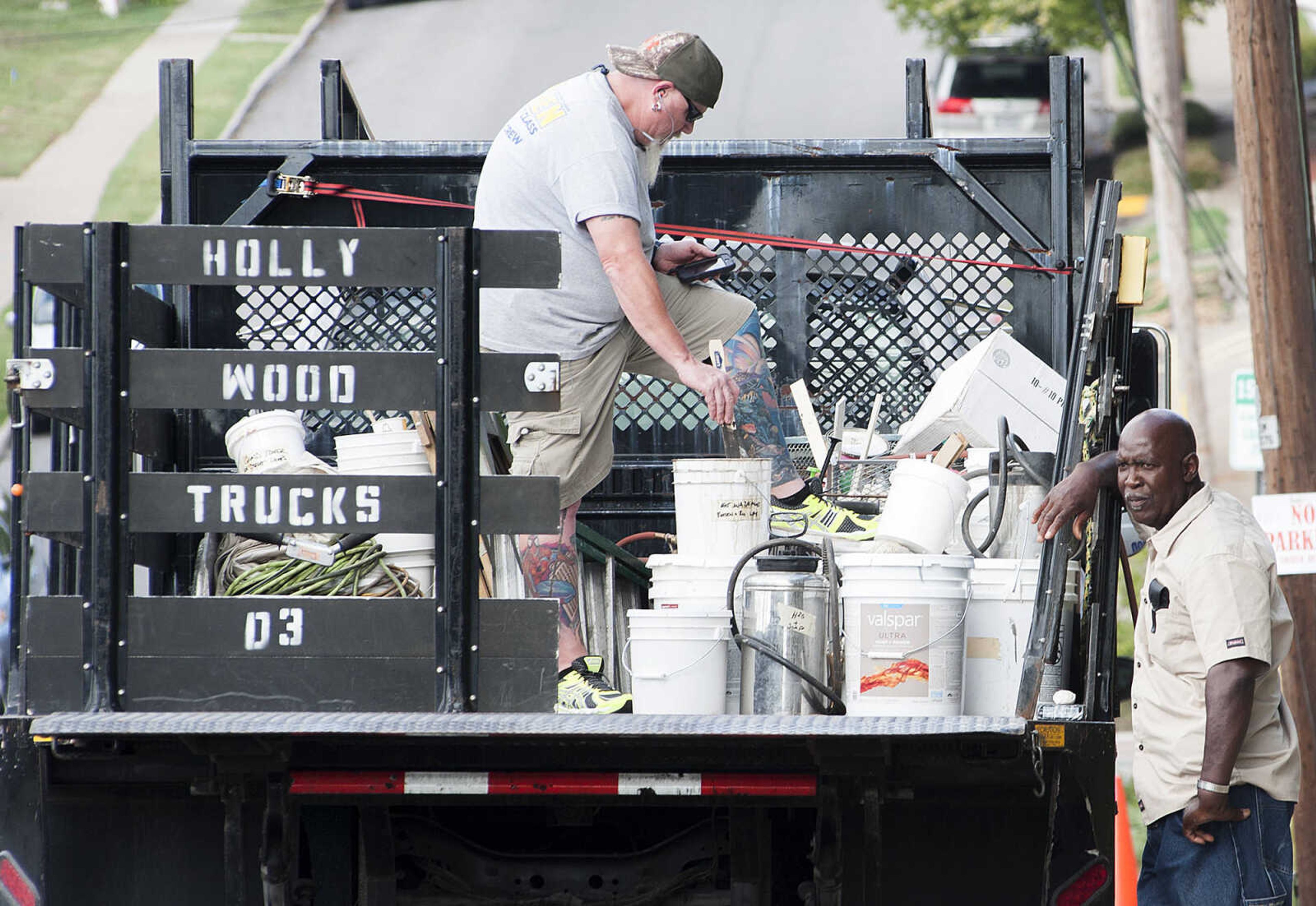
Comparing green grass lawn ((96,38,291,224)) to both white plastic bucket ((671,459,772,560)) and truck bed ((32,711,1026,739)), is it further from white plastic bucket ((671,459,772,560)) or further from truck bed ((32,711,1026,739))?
truck bed ((32,711,1026,739))

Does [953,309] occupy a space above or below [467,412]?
above

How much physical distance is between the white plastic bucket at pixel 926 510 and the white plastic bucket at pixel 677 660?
0.68m

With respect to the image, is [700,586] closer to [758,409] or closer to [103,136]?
[758,409]

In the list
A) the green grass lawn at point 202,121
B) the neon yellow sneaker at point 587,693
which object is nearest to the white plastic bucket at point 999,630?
the neon yellow sneaker at point 587,693

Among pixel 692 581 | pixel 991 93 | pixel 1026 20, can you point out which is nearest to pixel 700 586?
pixel 692 581

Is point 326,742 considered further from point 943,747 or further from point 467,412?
point 943,747

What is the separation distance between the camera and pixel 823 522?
4699 millimetres

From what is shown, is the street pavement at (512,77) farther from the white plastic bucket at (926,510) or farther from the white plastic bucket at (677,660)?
the white plastic bucket at (677,660)

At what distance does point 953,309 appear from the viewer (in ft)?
16.8

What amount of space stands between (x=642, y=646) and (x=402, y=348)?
5.30 feet

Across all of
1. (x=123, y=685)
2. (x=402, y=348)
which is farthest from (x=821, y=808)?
(x=402, y=348)

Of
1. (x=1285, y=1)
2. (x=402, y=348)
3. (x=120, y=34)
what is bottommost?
(x=402, y=348)

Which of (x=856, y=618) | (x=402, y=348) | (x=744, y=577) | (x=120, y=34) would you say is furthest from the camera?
(x=120, y=34)

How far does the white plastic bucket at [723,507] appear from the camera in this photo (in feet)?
13.8
